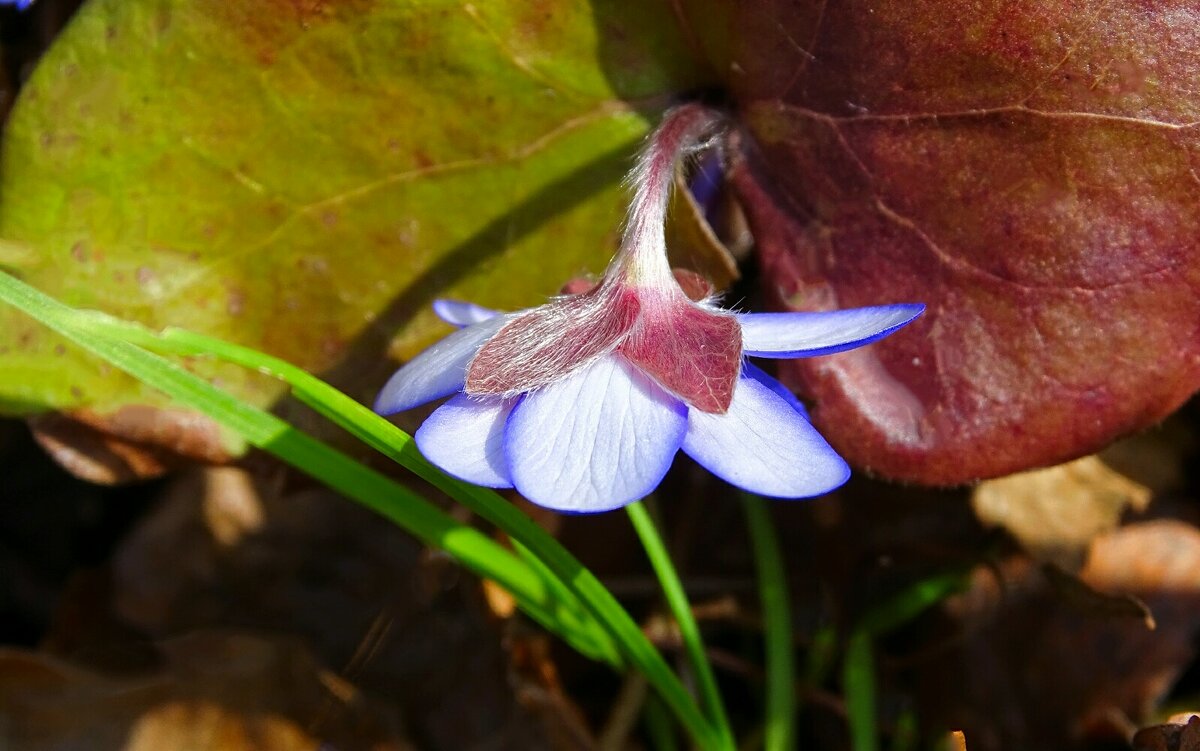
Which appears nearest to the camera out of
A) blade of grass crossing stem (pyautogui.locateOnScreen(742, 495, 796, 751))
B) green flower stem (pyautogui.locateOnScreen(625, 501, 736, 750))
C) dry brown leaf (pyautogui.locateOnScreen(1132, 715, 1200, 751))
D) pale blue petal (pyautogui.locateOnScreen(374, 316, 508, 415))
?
pale blue petal (pyautogui.locateOnScreen(374, 316, 508, 415))

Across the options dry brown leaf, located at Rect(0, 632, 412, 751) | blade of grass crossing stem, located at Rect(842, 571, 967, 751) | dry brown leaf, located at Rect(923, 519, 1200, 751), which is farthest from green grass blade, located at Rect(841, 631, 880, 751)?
dry brown leaf, located at Rect(0, 632, 412, 751)

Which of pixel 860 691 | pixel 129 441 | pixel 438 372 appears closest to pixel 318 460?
pixel 438 372

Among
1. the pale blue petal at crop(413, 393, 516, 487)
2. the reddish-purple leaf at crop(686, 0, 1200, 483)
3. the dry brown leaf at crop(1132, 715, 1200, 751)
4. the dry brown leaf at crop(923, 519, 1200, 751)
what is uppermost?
the pale blue petal at crop(413, 393, 516, 487)

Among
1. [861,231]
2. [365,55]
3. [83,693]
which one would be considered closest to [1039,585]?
[861,231]

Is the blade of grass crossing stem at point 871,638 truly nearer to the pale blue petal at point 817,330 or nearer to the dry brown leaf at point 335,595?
the dry brown leaf at point 335,595

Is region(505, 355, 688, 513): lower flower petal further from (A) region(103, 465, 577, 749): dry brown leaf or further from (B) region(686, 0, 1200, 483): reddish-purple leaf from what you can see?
(A) region(103, 465, 577, 749): dry brown leaf

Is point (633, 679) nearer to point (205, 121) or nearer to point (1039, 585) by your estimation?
point (1039, 585)

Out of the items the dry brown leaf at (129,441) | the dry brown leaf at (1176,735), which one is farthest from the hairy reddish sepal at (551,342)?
the dry brown leaf at (1176,735)
